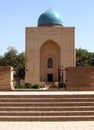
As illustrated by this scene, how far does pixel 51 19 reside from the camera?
40812mm

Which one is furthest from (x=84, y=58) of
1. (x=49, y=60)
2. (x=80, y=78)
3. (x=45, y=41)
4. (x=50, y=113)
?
(x=50, y=113)

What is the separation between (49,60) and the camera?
134ft

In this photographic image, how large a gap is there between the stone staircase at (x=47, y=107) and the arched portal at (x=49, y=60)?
2972cm

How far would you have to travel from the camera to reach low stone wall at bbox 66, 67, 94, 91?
14320mm

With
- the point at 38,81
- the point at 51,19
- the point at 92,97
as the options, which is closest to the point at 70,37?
the point at 51,19

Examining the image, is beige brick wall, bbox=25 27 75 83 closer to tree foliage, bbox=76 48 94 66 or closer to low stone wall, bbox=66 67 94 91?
tree foliage, bbox=76 48 94 66

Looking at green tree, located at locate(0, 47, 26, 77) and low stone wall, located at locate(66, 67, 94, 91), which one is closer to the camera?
low stone wall, located at locate(66, 67, 94, 91)

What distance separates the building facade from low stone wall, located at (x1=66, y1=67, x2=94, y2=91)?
23.9m

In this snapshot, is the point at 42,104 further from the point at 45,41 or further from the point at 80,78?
the point at 45,41

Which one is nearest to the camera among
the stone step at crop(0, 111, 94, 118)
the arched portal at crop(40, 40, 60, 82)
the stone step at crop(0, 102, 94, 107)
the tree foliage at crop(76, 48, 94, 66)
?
the stone step at crop(0, 111, 94, 118)

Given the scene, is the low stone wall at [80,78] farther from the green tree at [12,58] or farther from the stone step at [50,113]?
the green tree at [12,58]
